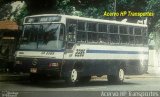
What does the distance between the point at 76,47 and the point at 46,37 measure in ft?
3.16

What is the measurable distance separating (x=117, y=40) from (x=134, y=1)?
9.45 feet

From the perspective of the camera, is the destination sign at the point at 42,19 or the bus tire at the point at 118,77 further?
the bus tire at the point at 118,77

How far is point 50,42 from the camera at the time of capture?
1101 cm

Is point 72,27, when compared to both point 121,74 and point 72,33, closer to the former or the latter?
point 72,33

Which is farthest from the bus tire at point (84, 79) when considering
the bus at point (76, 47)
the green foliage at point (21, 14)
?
the green foliage at point (21, 14)

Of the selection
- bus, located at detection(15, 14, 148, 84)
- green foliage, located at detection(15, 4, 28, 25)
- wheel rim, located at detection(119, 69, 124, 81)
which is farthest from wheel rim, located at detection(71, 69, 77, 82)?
wheel rim, located at detection(119, 69, 124, 81)

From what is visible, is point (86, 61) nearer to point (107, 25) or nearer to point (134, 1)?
point (107, 25)

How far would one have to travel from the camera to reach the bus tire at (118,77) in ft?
44.8

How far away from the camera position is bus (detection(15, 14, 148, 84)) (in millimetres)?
11008

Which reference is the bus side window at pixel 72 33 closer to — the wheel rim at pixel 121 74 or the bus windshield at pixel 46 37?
the bus windshield at pixel 46 37

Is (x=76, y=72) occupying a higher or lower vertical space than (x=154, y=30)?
lower

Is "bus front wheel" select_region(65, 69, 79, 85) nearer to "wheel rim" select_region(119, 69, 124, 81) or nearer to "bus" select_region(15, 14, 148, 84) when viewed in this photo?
"bus" select_region(15, 14, 148, 84)

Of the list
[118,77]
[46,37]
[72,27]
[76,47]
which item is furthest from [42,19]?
[118,77]

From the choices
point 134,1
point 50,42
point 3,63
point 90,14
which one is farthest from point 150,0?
point 3,63
